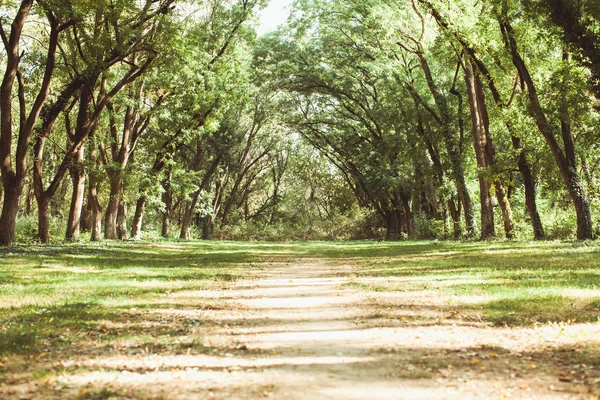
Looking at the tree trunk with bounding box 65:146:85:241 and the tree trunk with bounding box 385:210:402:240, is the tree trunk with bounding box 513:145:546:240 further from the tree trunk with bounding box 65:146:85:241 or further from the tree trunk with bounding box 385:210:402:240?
the tree trunk with bounding box 385:210:402:240

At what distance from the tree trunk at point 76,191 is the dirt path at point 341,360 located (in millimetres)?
17625

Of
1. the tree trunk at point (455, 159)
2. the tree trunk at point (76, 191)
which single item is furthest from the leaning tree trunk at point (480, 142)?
the tree trunk at point (76, 191)

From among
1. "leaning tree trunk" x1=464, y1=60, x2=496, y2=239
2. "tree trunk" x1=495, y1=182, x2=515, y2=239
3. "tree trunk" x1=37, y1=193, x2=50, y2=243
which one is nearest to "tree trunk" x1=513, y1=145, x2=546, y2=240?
"tree trunk" x1=495, y1=182, x2=515, y2=239

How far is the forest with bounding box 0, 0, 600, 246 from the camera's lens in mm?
19688

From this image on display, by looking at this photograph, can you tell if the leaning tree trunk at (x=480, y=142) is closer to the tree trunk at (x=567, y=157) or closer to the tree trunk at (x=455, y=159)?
the tree trunk at (x=455, y=159)

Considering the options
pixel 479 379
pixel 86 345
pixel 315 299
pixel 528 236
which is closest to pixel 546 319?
pixel 479 379

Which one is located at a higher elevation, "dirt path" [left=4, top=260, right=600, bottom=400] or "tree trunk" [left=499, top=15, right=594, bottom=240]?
"tree trunk" [left=499, top=15, right=594, bottom=240]

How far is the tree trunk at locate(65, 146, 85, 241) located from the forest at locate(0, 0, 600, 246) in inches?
3.4

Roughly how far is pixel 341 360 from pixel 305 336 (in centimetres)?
114

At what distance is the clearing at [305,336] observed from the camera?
464 centimetres

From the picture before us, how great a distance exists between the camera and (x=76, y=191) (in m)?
25.0

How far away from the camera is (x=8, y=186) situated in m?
19.3

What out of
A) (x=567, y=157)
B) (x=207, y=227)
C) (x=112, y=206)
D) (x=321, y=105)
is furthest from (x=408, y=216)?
(x=112, y=206)

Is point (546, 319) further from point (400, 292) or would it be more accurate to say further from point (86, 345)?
point (86, 345)
